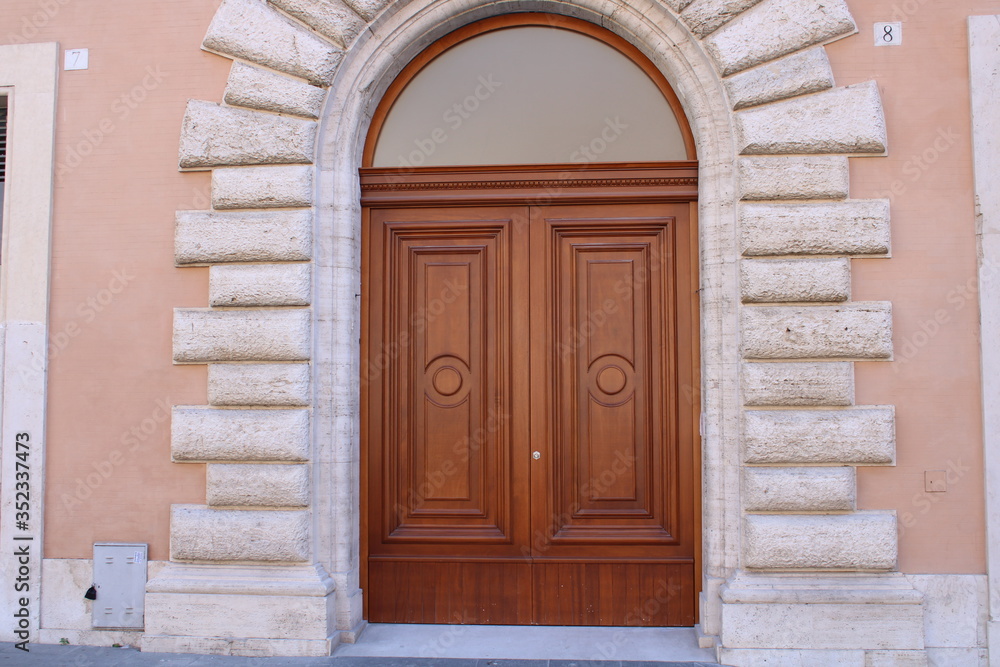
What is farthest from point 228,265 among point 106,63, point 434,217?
point 106,63

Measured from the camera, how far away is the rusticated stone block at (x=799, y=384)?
14.5 ft

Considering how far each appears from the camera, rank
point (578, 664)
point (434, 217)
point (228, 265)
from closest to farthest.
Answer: point (578, 664), point (228, 265), point (434, 217)

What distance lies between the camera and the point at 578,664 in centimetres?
438

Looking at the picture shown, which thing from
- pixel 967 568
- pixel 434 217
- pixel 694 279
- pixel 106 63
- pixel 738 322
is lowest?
pixel 967 568

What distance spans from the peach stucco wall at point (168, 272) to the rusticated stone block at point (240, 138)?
6.1 inches

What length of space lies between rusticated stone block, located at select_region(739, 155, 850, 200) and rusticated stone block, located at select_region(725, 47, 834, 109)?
0.40 meters

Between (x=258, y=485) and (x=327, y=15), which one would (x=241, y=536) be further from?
(x=327, y=15)

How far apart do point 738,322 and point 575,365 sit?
110cm

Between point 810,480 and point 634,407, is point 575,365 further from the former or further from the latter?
point 810,480

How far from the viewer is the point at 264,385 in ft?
15.3

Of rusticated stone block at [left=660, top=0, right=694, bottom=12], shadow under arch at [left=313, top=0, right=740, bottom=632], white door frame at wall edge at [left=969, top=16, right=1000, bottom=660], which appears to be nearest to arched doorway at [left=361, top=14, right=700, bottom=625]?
shadow under arch at [left=313, top=0, right=740, bottom=632]

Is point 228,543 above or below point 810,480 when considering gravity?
below

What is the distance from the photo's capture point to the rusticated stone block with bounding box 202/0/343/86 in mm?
4766

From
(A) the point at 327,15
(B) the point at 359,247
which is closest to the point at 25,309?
(B) the point at 359,247
